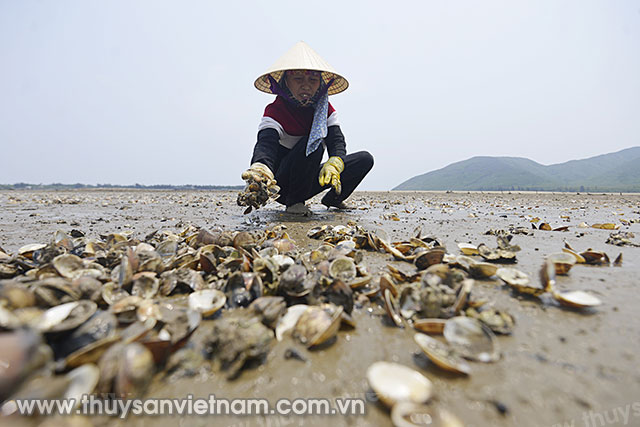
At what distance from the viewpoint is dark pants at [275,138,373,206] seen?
17.6ft

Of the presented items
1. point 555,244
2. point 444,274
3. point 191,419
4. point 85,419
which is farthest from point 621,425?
point 555,244

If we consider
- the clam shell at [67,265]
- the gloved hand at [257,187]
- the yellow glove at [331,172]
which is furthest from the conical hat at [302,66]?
the clam shell at [67,265]

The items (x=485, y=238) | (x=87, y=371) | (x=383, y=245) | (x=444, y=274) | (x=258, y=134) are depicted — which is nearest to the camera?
(x=87, y=371)

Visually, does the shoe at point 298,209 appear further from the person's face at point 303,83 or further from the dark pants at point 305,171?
the person's face at point 303,83

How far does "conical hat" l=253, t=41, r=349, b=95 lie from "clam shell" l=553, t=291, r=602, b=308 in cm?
427

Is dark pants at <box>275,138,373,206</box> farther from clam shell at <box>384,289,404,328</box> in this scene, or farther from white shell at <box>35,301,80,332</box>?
white shell at <box>35,301,80,332</box>

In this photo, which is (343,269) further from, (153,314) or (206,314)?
(153,314)

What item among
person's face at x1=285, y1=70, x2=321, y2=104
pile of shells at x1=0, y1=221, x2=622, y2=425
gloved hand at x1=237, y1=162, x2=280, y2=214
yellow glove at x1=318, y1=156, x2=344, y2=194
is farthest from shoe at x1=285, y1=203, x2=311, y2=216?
pile of shells at x1=0, y1=221, x2=622, y2=425

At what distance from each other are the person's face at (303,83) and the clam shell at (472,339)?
4709mm

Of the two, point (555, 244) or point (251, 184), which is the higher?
point (251, 184)

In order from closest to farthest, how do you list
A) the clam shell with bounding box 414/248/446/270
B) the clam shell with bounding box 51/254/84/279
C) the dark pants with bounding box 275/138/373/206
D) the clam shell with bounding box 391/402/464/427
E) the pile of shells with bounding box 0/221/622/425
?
the clam shell with bounding box 391/402/464/427 → the pile of shells with bounding box 0/221/622/425 → the clam shell with bounding box 51/254/84/279 → the clam shell with bounding box 414/248/446/270 → the dark pants with bounding box 275/138/373/206

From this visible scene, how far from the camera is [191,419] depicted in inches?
34.6

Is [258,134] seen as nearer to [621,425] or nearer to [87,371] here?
[87,371]

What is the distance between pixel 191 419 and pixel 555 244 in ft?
12.0
